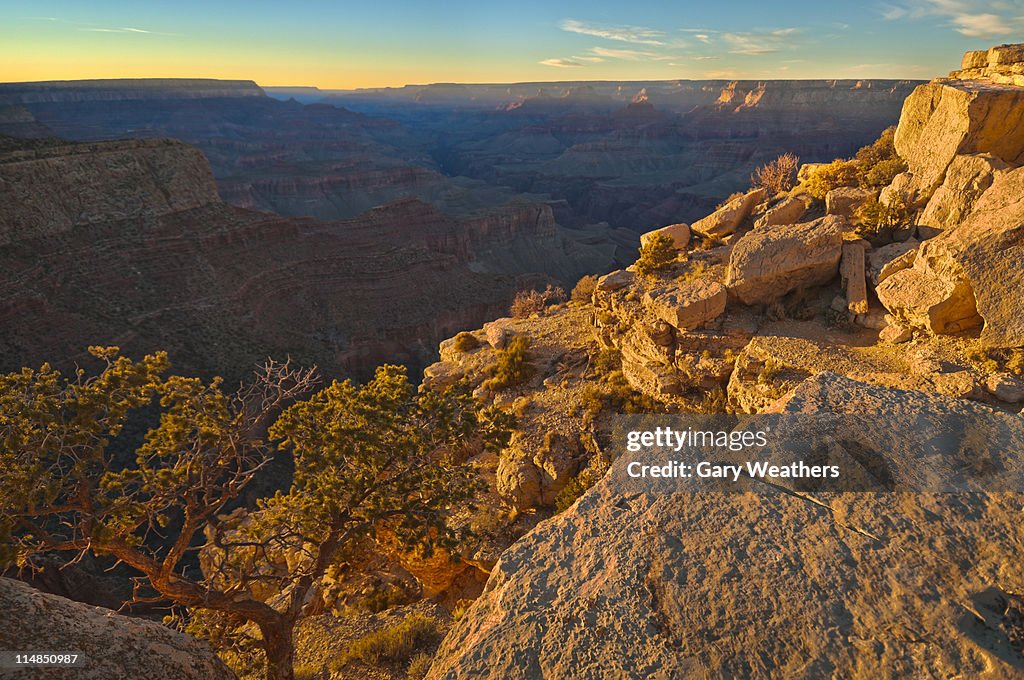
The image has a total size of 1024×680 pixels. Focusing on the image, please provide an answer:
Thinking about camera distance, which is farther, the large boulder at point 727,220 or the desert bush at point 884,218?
the large boulder at point 727,220

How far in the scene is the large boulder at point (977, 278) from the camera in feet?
30.5

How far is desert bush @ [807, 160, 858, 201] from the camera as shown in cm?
1750

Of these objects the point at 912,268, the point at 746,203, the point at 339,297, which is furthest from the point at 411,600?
the point at 339,297

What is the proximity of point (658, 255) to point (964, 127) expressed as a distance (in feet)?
26.2

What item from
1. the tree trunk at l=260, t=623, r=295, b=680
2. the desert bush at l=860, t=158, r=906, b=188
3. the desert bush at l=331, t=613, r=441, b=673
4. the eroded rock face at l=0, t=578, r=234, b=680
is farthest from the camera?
the desert bush at l=860, t=158, r=906, b=188

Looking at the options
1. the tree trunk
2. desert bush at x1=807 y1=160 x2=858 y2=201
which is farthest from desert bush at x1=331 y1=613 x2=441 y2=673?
desert bush at x1=807 y1=160 x2=858 y2=201

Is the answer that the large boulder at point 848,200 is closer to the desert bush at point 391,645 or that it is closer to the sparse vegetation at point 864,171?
the sparse vegetation at point 864,171

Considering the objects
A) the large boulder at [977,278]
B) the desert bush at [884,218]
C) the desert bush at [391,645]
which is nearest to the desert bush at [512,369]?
the desert bush at [391,645]

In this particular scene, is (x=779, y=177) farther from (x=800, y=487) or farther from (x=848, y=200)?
(x=800, y=487)

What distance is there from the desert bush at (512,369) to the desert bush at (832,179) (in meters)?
11.0

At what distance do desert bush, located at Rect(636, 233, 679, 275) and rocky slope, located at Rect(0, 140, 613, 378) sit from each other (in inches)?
1110

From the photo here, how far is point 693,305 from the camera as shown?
12.7 m

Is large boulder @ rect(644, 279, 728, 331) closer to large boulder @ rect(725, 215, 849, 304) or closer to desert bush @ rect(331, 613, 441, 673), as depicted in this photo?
large boulder @ rect(725, 215, 849, 304)

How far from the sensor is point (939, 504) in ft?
17.7
